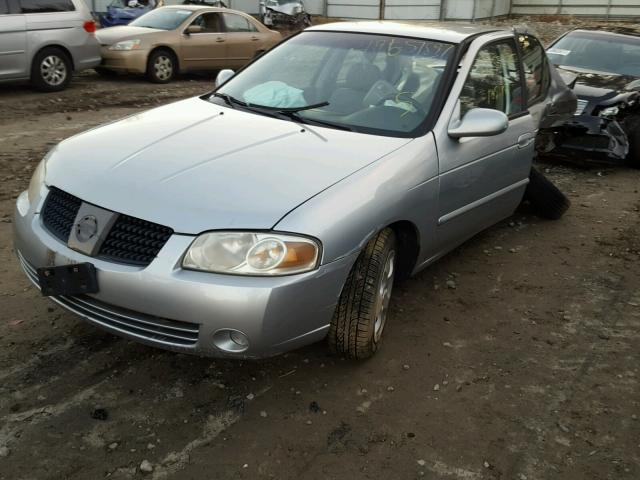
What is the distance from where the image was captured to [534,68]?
5.20 m

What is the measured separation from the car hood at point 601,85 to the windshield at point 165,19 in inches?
285

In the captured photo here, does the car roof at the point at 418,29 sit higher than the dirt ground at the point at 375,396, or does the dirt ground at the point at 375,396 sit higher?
the car roof at the point at 418,29

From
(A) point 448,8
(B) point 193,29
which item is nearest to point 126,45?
(B) point 193,29

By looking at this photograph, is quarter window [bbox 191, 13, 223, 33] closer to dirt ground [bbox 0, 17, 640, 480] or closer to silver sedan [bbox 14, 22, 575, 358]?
silver sedan [bbox 14, 22, 575, 358]

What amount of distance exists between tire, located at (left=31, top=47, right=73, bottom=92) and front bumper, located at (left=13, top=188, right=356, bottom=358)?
7.93m

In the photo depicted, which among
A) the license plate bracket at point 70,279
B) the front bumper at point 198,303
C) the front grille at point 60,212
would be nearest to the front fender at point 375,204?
the front bumper at point 198,303

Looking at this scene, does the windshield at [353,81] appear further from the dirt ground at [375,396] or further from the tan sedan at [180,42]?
the tan sedan at [180,42]

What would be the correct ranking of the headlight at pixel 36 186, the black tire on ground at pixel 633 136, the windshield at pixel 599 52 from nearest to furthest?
the headlight at pixel 36 186
the black tire on ground at pixel 633 136
the windshield at pixel 599 52

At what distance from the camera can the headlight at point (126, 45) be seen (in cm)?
1123

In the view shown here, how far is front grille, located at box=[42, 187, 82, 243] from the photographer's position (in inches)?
112

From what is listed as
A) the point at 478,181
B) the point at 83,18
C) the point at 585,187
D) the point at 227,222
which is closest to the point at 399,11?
the point at 83,18

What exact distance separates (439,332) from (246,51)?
34.8 feet

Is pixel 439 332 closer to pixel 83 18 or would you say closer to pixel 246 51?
pixel 83 18

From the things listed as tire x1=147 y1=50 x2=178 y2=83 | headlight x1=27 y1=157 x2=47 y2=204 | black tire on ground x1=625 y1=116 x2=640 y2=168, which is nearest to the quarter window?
tire x1=147 y1=50 x2=178 y2=83
